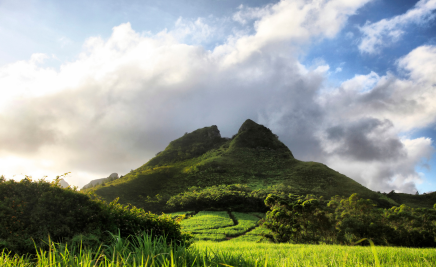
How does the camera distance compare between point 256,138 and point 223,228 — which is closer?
point 223,228

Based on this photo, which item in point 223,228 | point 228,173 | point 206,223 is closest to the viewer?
point 223,228

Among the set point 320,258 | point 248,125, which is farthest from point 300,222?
point 248,125

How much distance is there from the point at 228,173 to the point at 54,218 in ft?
203

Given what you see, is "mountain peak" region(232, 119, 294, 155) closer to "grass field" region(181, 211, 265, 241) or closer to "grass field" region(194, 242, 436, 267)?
"grass field" region(181, 211, 265, 241)

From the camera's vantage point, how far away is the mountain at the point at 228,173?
50.2m

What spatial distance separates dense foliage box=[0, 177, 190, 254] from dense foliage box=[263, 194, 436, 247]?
13736mm

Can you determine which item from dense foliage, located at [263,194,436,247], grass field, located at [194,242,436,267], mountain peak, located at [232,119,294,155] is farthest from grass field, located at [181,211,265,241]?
mountain peak, located at [232,119,294,155]

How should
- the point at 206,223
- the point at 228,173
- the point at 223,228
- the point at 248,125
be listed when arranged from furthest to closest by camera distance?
the point at 248,125, the point at 228,173, the point at 206,223, the point at 223,228

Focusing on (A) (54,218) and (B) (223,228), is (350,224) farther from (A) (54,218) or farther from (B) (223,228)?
(A) (54,218)

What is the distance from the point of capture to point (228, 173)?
218 ft

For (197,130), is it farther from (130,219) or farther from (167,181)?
(130,219)

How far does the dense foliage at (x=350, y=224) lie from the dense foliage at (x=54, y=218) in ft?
45.1

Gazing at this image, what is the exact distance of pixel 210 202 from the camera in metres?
37.2

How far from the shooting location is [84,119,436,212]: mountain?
50.2m
